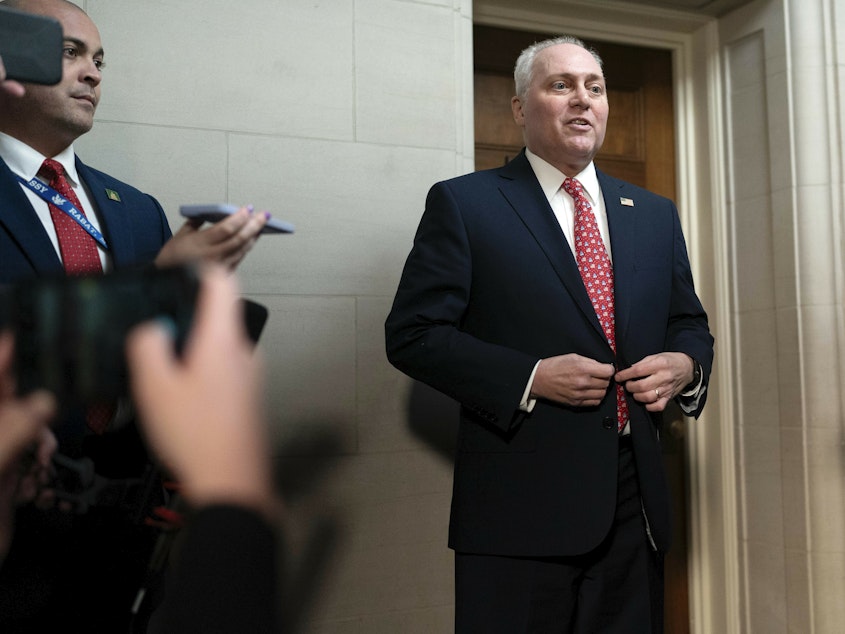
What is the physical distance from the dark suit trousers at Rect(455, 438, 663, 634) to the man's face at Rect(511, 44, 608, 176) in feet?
2.31

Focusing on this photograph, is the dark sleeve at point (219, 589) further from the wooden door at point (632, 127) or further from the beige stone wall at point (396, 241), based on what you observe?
the wooden door at point (632, 127)

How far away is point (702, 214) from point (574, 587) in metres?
1.77

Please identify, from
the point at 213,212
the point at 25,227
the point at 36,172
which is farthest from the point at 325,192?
the point at 213,212

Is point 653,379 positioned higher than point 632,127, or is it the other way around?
point 632,127

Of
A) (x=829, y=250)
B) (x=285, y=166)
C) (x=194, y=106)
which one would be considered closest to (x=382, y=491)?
(x=285, y=166)

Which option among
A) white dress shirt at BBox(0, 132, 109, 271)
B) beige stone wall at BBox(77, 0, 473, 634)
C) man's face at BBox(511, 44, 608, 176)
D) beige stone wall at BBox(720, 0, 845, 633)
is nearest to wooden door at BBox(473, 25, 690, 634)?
beige stone wall at BBox(720, 0, 845, 633)

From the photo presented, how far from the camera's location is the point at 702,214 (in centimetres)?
319

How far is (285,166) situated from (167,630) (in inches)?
74.8

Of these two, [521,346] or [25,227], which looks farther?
[521,346]

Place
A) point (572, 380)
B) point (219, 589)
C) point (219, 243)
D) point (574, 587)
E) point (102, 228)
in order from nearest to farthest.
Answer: point (219, 589) → point (219, 243) → point (102, 228) → point (572, 380) → point (574, 587)

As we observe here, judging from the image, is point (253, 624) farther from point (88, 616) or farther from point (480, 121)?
point (480, 121)

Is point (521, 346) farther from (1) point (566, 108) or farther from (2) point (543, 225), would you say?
(1) point (566, 108)

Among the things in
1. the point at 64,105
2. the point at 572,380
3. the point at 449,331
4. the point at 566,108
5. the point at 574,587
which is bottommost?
the point at 574,587

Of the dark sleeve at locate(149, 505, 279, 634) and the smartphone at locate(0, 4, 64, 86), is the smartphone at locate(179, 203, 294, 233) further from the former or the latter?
the dark sleeve at locate(149, 505, 279, 634)
